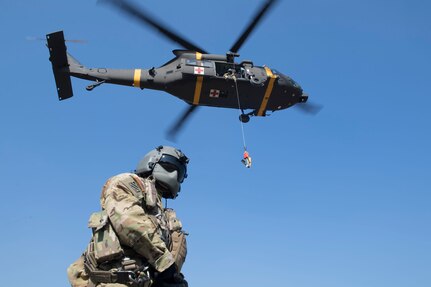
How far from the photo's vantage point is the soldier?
4.95m

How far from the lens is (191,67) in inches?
582

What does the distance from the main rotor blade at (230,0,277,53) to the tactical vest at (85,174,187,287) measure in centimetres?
1017

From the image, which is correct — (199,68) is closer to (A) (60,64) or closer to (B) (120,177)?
(A) (60,64)

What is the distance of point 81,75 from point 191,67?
11.9ft

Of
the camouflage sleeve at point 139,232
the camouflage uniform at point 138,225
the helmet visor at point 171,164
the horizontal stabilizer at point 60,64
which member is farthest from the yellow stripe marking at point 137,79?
the camouflage sleeve at point 139,232

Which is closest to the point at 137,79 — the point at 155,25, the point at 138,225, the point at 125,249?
the point at 155,25

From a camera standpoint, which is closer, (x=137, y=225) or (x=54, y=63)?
(x=137, y=225)

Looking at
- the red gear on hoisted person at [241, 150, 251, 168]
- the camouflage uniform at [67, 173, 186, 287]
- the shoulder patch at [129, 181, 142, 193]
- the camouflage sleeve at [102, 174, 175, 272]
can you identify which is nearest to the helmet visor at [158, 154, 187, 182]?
the camouflage uniform at [67, 173, 186, 287]

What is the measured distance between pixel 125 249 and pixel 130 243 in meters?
0.19

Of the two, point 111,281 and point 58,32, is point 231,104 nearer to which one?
point 58,32

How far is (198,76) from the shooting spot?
14.6 metres

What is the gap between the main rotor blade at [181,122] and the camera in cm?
1636

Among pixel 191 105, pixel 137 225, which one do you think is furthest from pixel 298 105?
pixel 137 225

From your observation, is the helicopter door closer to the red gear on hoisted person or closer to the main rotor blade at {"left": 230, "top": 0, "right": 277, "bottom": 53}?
the main rotor blade at {"left": 230, "top": 0, "right": 277, "bottom": 53}
